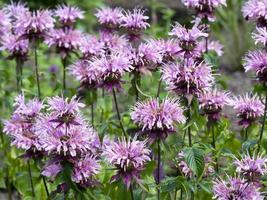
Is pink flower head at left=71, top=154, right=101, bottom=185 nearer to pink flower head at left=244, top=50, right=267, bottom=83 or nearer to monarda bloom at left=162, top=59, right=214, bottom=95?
monarda bloom at left=162, top=59, right=214, bottom=95

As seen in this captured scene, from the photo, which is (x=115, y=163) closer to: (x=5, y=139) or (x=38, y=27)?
(x=38, y=27)

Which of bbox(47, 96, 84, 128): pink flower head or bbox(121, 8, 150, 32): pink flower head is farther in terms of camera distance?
bbox(121, 8, 150, 32): pink flower head

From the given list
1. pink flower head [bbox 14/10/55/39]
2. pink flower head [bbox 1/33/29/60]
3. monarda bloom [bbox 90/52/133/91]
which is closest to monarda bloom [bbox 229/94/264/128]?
monarda bloom [bbox 90/52/133/91]

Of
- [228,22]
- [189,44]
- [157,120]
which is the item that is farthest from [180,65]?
[228,22]

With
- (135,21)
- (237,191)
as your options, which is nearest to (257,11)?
(135,21)

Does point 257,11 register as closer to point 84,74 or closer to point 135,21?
point 135,21

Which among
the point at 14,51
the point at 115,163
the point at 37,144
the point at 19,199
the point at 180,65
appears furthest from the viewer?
the point at 19,199
